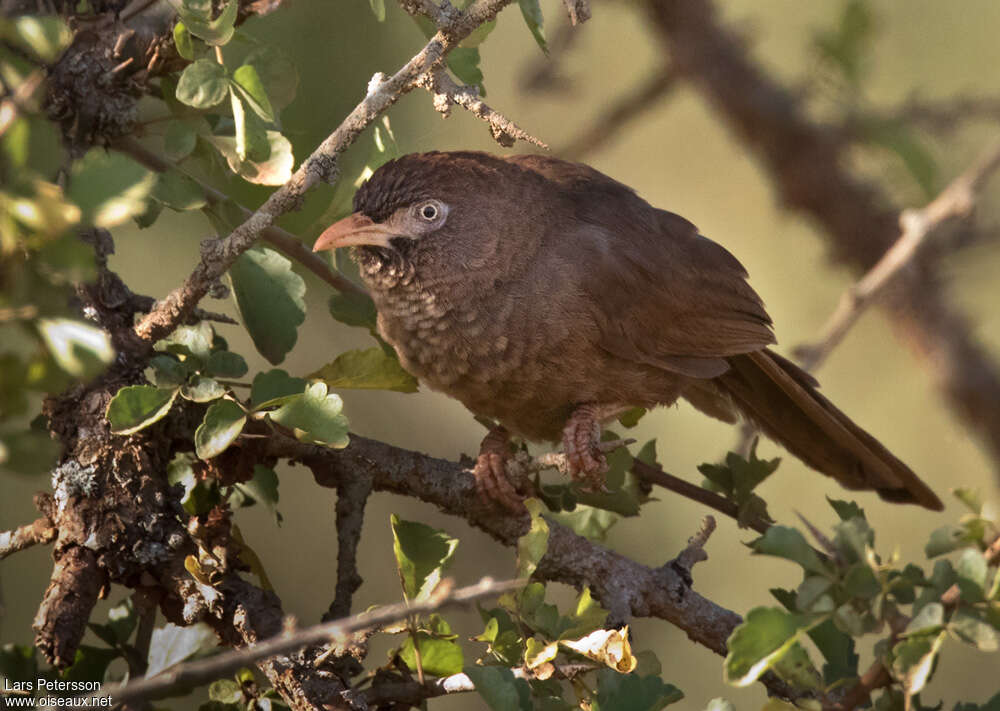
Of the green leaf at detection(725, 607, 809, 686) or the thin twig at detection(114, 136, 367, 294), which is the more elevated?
the thin twig at detection(114, 136, 367, 294)

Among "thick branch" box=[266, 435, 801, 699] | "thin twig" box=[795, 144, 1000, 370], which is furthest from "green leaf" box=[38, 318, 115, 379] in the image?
"thin twig" box=[795, 144, 1000, 370]

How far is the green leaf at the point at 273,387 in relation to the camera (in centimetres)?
277

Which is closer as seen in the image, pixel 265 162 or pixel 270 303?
pixel 265 162

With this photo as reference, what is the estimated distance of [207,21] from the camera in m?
2.63

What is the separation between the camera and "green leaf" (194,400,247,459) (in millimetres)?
2627

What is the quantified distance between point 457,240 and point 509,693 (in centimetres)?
197

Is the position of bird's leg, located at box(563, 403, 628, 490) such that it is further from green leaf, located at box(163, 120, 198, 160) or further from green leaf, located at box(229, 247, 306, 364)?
green leaf, located at box(163, 120, 198, 160)

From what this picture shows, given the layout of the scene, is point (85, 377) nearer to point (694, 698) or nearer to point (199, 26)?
point (199, 26)

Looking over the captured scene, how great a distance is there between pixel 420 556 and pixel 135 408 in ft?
2.54

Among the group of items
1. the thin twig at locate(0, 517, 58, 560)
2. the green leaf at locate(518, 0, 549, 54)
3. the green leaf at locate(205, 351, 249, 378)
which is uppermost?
the green leaf at locate(518, 0, 549, 54)

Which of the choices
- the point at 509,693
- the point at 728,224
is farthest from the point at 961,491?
the point at 728,224

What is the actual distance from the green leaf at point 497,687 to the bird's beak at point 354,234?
160 cm

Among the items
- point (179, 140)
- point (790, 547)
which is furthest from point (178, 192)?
point (790, 547)

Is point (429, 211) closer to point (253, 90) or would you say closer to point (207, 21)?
point (253, 90)
